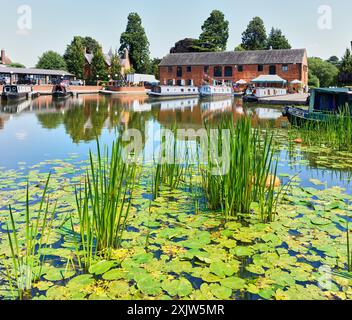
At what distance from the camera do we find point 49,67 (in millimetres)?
76375

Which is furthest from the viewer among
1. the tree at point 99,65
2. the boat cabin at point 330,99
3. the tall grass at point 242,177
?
the tree at point 99,65

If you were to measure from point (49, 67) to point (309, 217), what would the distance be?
78623mm

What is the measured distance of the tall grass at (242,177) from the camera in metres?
5.03

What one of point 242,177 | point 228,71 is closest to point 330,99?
point 242,177

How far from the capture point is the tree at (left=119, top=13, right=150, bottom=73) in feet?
251

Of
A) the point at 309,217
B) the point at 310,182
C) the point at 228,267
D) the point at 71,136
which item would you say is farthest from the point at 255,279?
the point at 71,136

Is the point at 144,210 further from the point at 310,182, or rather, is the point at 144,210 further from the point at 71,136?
the point at 71,136

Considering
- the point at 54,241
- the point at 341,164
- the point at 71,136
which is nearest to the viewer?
the point at 54,241

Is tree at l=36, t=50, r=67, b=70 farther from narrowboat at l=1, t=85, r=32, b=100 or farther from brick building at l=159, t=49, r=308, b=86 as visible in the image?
narrowboat at l=1, t=85, r=32, b=100

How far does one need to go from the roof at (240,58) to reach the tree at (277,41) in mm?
18638

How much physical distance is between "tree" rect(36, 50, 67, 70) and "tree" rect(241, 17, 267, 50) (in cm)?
3934

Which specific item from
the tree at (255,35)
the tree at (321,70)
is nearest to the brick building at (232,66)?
the tree at (321,70)

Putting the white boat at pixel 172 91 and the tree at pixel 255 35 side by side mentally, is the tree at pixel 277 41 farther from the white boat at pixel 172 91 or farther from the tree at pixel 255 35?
the white boat at pixel 172 91

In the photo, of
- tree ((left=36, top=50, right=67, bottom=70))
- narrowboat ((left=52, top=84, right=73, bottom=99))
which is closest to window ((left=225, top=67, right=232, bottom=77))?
narrowboat ((left=52, top=84, right=73, bottom=99))
